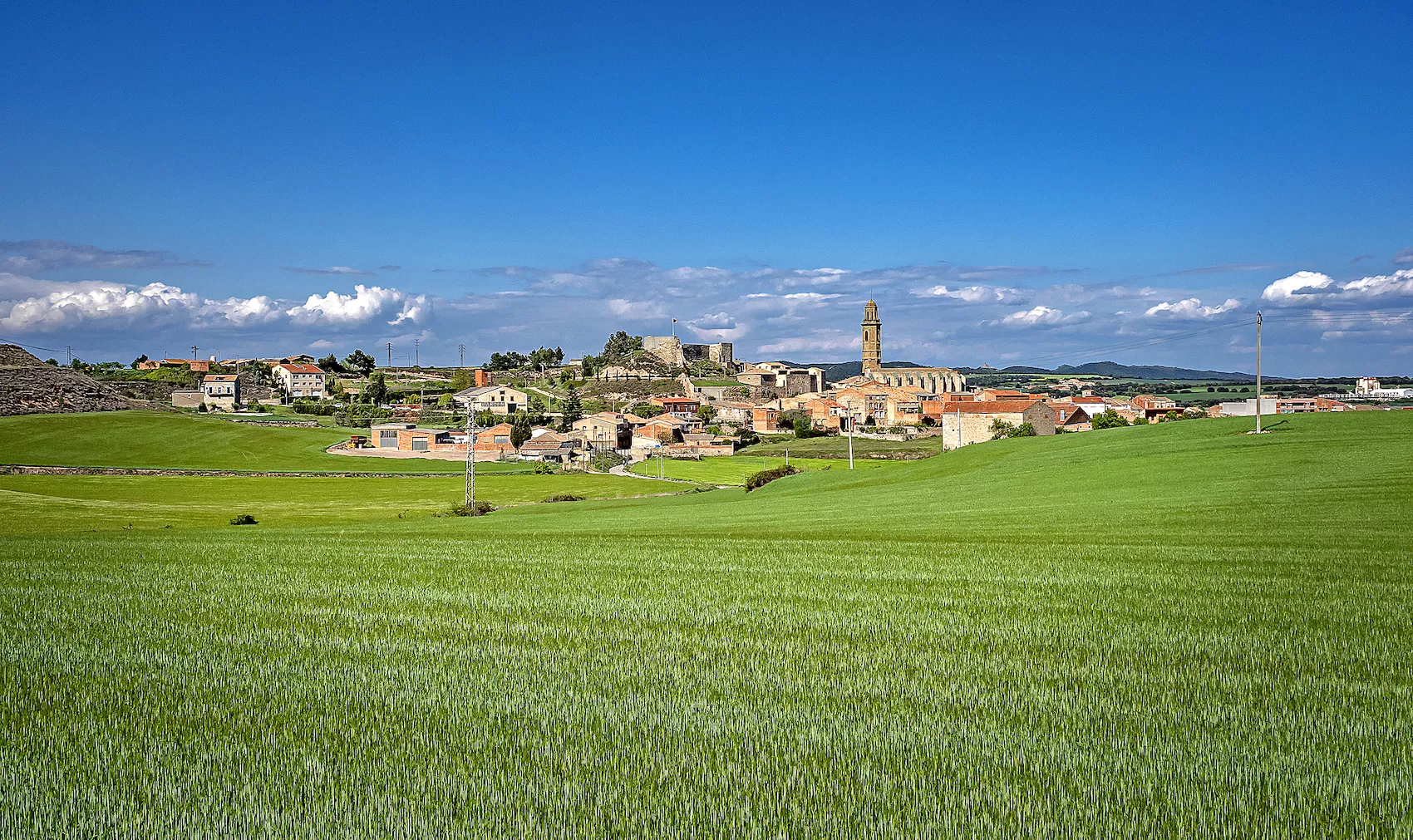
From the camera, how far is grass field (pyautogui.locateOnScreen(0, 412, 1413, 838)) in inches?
254

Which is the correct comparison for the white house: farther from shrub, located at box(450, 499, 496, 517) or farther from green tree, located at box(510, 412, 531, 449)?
shrub, located at box(450, 499, 496, 517)

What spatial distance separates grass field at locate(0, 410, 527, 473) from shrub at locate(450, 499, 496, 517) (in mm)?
52787

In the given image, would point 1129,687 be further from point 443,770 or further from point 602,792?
point 443,770

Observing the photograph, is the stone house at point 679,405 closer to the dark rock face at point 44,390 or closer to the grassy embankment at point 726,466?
the grassy embankment at point 726,466

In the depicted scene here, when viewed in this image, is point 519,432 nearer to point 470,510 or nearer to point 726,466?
point 726,466

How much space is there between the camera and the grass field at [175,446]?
94.1 metres

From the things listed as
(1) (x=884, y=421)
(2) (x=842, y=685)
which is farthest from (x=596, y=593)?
(1) (x=884, y=421)

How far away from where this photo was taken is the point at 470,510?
47562 mm

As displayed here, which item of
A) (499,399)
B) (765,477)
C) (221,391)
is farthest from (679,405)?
(765,477)

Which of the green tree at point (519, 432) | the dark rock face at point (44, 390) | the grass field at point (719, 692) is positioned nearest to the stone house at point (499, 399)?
the green tree at point (519, 432)

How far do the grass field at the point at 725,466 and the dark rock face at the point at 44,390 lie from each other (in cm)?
7408

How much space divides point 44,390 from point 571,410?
2762 inches

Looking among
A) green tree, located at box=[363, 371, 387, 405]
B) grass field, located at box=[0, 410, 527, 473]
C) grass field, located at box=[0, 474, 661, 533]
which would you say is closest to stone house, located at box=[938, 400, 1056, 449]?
grass field, located at box=[0, 474, 661, 533]

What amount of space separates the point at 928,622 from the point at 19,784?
990cm
